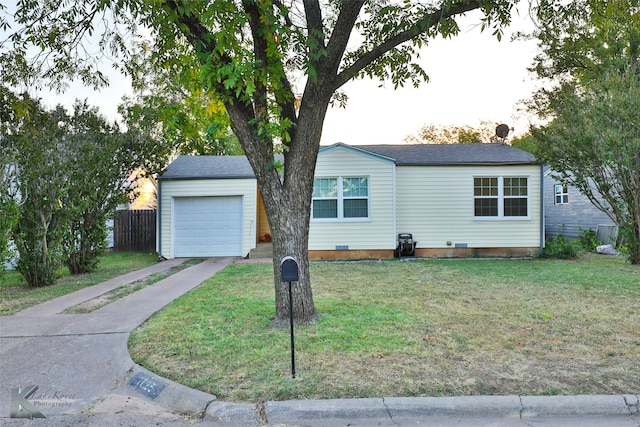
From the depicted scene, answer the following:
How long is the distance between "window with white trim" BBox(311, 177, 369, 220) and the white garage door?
9.84 feet

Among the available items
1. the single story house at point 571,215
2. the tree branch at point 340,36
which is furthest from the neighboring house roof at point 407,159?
the tree branch at point 340,36

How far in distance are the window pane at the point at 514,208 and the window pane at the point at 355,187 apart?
493 centimetres

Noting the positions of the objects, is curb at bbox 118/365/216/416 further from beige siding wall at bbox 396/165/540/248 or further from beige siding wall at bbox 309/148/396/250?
beige siding wall at bbox 396/165/540/248

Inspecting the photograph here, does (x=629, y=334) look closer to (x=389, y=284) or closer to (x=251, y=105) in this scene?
(x=389, y=284)

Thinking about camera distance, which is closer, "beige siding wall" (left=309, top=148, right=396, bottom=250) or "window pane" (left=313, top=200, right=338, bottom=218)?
"beige siding wall" (left=309, top=148, right=396, bottom=250)


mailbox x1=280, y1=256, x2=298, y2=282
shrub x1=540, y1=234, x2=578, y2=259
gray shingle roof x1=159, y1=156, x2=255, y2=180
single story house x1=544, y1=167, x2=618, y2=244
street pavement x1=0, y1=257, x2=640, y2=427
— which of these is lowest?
street pavement x1=0, y1=257, x2=640, y2=427

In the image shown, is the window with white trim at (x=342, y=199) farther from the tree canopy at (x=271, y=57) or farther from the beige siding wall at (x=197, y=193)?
the tree canopy at (x=271, y=57)

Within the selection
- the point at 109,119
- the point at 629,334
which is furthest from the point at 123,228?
the point at 629,334

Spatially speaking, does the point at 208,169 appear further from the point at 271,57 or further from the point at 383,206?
the point at 271,57

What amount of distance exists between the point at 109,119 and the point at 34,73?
17.5 feet

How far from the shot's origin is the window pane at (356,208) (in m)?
13.5

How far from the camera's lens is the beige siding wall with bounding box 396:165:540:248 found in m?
13.8

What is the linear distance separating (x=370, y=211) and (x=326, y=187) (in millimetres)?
1681

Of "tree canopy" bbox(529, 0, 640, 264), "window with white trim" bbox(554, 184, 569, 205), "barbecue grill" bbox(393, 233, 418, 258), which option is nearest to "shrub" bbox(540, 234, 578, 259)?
"tree canopy" bbox(529, 0, 640, 264)
